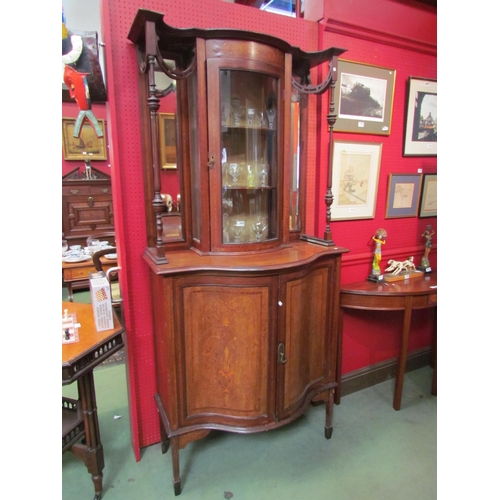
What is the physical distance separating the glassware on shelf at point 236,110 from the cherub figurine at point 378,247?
1.30m

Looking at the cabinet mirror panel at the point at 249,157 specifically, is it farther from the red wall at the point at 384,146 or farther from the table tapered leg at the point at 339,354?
the table tapered leg at the point at 339,354

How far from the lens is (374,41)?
2.26 m

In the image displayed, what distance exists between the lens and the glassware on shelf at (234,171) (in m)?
1.79

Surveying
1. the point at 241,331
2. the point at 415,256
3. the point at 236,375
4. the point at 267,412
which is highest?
the point at 415,256

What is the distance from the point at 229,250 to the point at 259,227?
0.23 m

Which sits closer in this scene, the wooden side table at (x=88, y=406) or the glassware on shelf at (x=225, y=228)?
the wooden side table at (x=88, y=406)

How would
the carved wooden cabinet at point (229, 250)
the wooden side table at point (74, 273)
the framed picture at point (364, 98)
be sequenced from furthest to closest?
the wooden side table at point (74, 273) → the framed picture at point (364, 98) → the carved wooden cabinet at point (229, 250)

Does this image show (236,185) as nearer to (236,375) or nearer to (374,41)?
(236,375)

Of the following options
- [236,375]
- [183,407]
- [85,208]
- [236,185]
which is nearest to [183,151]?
[236,185]

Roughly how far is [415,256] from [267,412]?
1791 mm

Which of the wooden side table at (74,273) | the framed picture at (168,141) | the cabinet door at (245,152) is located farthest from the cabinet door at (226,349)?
the wooden side table at (74,273)

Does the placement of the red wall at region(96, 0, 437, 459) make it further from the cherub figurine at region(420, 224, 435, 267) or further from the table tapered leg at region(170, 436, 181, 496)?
the table tapered leg at region(170, 436, 181, 496)

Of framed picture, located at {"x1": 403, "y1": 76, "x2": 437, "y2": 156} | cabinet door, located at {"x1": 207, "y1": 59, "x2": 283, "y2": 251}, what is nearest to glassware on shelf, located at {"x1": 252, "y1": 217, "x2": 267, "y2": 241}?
cabinet door, located at {"x1": 207, "y1": 59, "x2": 283, "y2": 251}

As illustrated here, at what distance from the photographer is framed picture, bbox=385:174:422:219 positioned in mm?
2553
